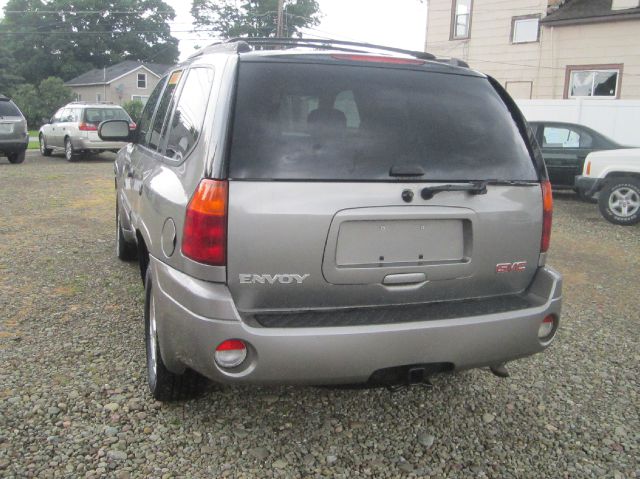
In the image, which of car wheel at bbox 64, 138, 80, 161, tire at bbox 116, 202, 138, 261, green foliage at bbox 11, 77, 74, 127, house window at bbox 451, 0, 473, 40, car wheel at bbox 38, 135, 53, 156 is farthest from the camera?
green foliage at bbox 11, 77, 74, 127

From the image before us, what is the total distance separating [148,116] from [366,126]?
8.12 feet

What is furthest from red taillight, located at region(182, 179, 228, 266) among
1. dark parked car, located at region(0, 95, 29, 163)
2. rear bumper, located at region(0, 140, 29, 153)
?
rear bumper, located at region(0, 140, 29, 153)

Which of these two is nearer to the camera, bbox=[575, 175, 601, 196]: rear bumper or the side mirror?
the side mirror

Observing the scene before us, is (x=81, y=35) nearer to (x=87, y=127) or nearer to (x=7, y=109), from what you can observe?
(x=87, y=127)

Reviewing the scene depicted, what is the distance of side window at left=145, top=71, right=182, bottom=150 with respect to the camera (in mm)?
3764

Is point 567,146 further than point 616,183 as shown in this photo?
Yes

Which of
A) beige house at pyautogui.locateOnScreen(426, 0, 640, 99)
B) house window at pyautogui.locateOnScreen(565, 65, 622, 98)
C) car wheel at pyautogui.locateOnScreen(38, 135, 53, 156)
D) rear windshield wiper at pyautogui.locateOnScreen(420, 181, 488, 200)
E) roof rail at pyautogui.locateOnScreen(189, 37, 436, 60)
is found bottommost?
car wheel at pyautogui.locateOnScreen(38, 135, 53, 156)

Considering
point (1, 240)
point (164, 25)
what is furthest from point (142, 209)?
point (164, 25)

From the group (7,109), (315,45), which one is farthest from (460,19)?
(315,45)

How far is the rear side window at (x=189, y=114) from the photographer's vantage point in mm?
2801

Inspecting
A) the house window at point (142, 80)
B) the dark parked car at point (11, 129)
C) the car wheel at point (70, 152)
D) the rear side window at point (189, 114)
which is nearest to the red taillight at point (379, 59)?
the rear side window at point (189, 114)

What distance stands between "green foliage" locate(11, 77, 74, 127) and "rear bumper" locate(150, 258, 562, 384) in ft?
162

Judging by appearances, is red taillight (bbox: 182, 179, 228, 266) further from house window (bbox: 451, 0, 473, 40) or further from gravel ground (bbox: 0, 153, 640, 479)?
house window (bbox: 451, 0, 473, 40)

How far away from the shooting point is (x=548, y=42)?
65.0 ft
